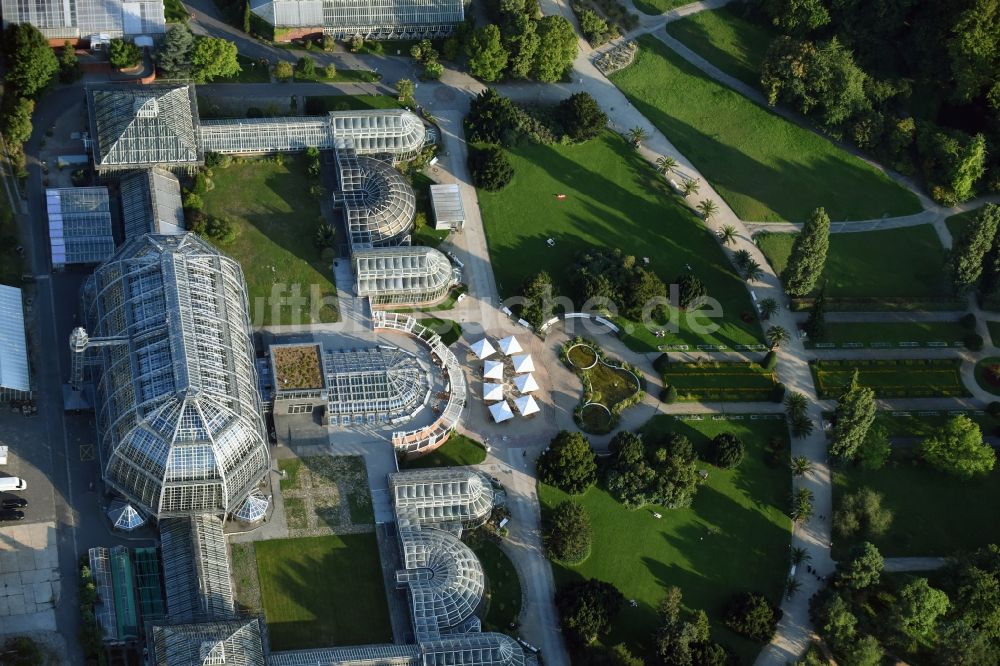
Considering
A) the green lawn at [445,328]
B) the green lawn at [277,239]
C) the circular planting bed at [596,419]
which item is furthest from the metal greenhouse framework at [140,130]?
the circular planting bed at [596,419]

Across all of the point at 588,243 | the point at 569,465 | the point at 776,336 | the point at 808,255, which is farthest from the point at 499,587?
the point at 808,255

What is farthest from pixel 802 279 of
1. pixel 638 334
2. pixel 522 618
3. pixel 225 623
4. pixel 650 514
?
pixel 225 623

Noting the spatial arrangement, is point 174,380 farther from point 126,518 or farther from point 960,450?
point 960,450

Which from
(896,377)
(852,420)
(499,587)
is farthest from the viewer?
(896,377)

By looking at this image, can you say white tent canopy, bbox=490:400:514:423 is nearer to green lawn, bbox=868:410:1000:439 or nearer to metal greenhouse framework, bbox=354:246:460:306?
metal greenhouse framework, bbox=354:246:460:306

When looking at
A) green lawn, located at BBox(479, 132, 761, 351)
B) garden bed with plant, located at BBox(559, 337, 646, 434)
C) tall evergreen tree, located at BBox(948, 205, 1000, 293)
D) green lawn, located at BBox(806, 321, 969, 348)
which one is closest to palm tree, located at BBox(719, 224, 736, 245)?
green lawn, located at BBox(479, 132, 761, 351)
